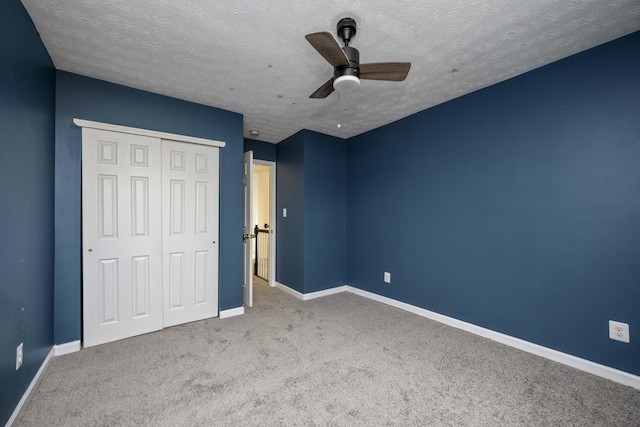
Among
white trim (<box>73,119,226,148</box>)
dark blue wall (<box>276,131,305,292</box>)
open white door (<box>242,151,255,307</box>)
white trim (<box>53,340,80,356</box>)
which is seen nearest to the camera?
white trim (<box>53,340,80,356</box>)

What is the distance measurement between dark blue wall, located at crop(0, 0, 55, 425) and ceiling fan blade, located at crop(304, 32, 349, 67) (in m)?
1.71

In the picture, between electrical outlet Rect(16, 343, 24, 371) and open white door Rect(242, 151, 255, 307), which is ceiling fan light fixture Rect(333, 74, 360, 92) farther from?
electrical outlet Rect(16, 343, 24, 371)

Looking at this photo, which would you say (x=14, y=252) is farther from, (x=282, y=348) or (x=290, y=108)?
(x=290, y=108)

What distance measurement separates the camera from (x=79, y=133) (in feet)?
8.10

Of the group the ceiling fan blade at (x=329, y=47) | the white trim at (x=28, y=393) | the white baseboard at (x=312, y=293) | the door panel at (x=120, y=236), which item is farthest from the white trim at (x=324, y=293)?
the ceiling fan blade at (x=329, y=47)

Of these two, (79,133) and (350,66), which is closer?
(350,66)

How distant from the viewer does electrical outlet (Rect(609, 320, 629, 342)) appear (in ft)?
6.37

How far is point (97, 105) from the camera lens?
2.54 m

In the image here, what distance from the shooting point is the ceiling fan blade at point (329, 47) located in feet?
4.82

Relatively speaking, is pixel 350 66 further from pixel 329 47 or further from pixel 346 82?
pixel 329 47

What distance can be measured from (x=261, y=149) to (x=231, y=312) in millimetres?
2670

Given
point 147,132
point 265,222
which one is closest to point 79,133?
point 147,132

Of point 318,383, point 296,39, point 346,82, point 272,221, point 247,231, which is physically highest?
point 296,39

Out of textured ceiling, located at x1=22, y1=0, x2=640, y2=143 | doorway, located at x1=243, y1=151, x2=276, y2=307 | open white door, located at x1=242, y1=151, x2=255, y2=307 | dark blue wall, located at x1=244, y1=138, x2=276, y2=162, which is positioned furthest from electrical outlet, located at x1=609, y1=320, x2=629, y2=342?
dark blue wall, located at x1=244, y1=138, x2=276, y2=162
